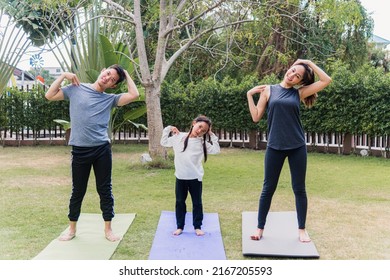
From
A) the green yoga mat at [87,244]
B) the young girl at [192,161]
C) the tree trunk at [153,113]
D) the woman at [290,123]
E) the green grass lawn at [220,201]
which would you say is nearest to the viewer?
the green yoga mat at [87,244]

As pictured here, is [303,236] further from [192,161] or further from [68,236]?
[68,236]

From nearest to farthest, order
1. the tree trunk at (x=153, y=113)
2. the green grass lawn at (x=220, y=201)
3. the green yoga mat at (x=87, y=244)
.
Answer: the green yoga mat at (x=87, y=244)
the green grass lawn at (x=220, y=201)
the tree trunk at (x=153, y=113)

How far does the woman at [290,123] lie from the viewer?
A: 3.28 meters

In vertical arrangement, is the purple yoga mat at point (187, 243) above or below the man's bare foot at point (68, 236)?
below

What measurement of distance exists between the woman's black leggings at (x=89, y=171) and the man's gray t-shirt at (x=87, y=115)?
0.06 meters

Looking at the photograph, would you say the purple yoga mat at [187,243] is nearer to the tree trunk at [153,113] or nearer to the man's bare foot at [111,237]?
the man's bare foot at [111,237]

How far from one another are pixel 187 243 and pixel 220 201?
63.9 inches

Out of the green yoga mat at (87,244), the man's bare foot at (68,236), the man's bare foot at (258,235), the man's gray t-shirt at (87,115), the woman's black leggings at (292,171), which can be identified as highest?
the man's gray t-shirt at (87,115)

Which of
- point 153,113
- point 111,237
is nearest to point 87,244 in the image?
point 111,237

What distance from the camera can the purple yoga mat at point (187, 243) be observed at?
3115 millimetres

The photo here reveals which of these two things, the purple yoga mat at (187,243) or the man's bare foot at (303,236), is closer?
the purple yoga mat at (187,243)

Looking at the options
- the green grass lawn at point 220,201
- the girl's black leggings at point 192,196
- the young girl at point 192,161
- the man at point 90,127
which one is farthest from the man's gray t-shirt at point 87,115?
the green grass lawn at point 220,201

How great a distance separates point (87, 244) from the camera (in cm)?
339
